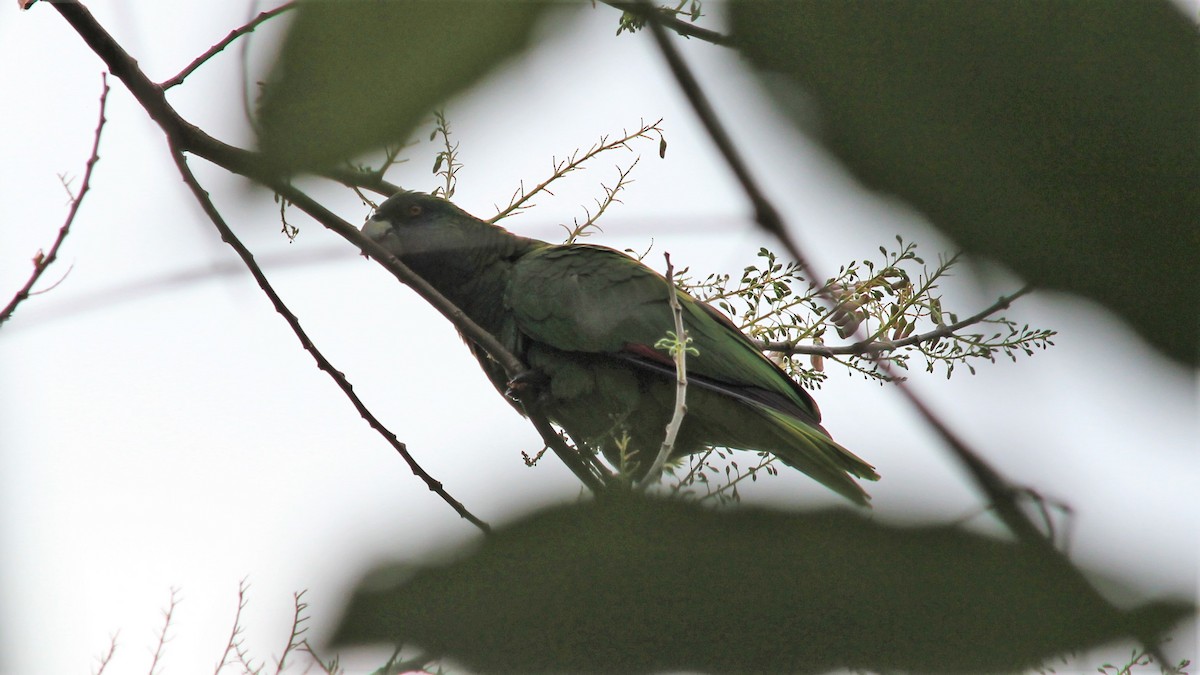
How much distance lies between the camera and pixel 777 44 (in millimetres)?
605

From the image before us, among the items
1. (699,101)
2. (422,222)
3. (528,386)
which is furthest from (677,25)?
(422,222)

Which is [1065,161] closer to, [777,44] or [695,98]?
[777,44]

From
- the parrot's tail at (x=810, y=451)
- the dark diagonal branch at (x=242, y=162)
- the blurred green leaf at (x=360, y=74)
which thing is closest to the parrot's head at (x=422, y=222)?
the dark diagonal branch at (x=242, y=162)

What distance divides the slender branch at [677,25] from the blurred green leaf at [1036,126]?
0.34 ft

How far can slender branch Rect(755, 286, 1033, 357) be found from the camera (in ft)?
2.08

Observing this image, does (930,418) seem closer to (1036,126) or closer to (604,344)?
(1036,126)

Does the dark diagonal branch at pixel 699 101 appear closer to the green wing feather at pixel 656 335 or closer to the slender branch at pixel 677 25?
the slender branch at pixel 677 25

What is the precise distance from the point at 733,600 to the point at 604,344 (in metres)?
3.25

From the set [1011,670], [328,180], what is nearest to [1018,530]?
[1011,670]

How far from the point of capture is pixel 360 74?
54cm

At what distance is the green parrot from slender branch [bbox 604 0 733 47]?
258cm

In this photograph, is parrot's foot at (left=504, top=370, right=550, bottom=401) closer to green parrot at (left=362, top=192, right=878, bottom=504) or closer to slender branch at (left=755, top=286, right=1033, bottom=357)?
green parrot at (left=362, top=192, right=878, bottom=504)

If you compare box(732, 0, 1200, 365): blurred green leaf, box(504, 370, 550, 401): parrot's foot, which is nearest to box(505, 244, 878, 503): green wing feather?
box(504, 370, 550, 401): parrot's foot

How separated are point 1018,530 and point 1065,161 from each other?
0.68 feet
